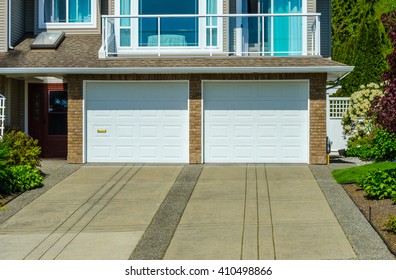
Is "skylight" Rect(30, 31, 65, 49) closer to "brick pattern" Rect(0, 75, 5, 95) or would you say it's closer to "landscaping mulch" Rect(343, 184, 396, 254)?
"brick pattern" Rect(0, 75, 5, 95)

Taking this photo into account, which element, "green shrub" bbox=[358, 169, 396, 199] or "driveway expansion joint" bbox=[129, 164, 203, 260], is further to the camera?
"green shrub" bbox=[358, 169, 396, 199]

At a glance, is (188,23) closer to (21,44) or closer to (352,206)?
(21,44)

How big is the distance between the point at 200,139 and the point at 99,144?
310 centimetres

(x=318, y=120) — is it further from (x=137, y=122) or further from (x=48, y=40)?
(x=48, y=40)

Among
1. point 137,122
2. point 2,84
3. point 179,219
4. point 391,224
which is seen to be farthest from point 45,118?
point 391,224

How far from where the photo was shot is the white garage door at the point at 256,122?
1894cm

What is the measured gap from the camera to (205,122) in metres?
19.1

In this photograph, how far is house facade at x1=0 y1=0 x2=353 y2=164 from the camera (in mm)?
18766

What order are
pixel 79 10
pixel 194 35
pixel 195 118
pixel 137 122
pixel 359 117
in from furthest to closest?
1. pixel 359 117
2. pixel 79 10
3. pixel 194 35
4. pixel 137 122
5. pixel 195 118

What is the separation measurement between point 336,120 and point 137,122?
8.69m

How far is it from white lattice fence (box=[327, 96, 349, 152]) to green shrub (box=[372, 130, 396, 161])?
372cm

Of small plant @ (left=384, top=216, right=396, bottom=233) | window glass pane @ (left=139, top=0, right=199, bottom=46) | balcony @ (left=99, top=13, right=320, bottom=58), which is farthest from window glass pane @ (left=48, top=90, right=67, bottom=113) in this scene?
small plant @ (left=384, top=216, right=396, bottom=233)

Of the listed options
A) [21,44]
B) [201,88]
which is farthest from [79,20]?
[201,88]

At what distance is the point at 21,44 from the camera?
21.5m
